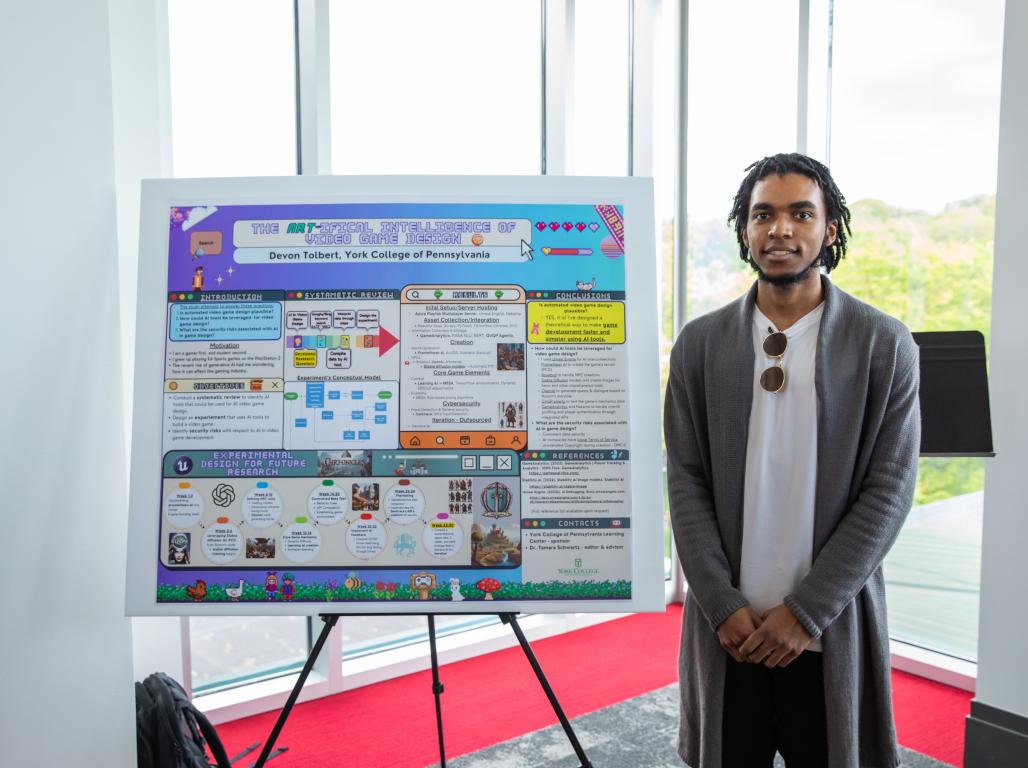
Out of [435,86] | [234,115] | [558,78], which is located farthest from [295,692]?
[558,78]

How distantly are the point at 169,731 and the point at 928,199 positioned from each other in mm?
3160

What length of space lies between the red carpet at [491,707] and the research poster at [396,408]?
1.21m

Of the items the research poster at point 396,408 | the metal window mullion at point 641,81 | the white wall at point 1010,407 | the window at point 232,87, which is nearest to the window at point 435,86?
the window at point 232,87

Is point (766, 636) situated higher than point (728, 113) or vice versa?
point (728, 113)

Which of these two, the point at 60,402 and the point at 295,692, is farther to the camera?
the point at 60,402

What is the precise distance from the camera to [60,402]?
1784 millimetres

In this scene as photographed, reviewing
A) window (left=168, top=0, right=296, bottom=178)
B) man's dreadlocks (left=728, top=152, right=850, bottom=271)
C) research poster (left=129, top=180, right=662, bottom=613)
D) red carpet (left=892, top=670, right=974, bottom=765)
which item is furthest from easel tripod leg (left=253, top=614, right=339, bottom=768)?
red carpet (left=892, top=670, right=974, bottom=765)

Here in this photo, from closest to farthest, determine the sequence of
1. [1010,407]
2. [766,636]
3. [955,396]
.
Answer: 1. [766,636]
2. [955,396]
3. [1010,407]

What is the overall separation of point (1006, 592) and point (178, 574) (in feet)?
7.49

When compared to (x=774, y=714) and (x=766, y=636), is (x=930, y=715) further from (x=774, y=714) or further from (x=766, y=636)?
(x=766, y=636)

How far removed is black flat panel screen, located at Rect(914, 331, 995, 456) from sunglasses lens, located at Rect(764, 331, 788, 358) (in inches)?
26.8

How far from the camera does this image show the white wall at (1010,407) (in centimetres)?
237

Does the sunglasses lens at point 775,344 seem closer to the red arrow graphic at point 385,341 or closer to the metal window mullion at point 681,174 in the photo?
the red arrow graphic at point 385,341

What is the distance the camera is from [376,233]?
1.77 m
